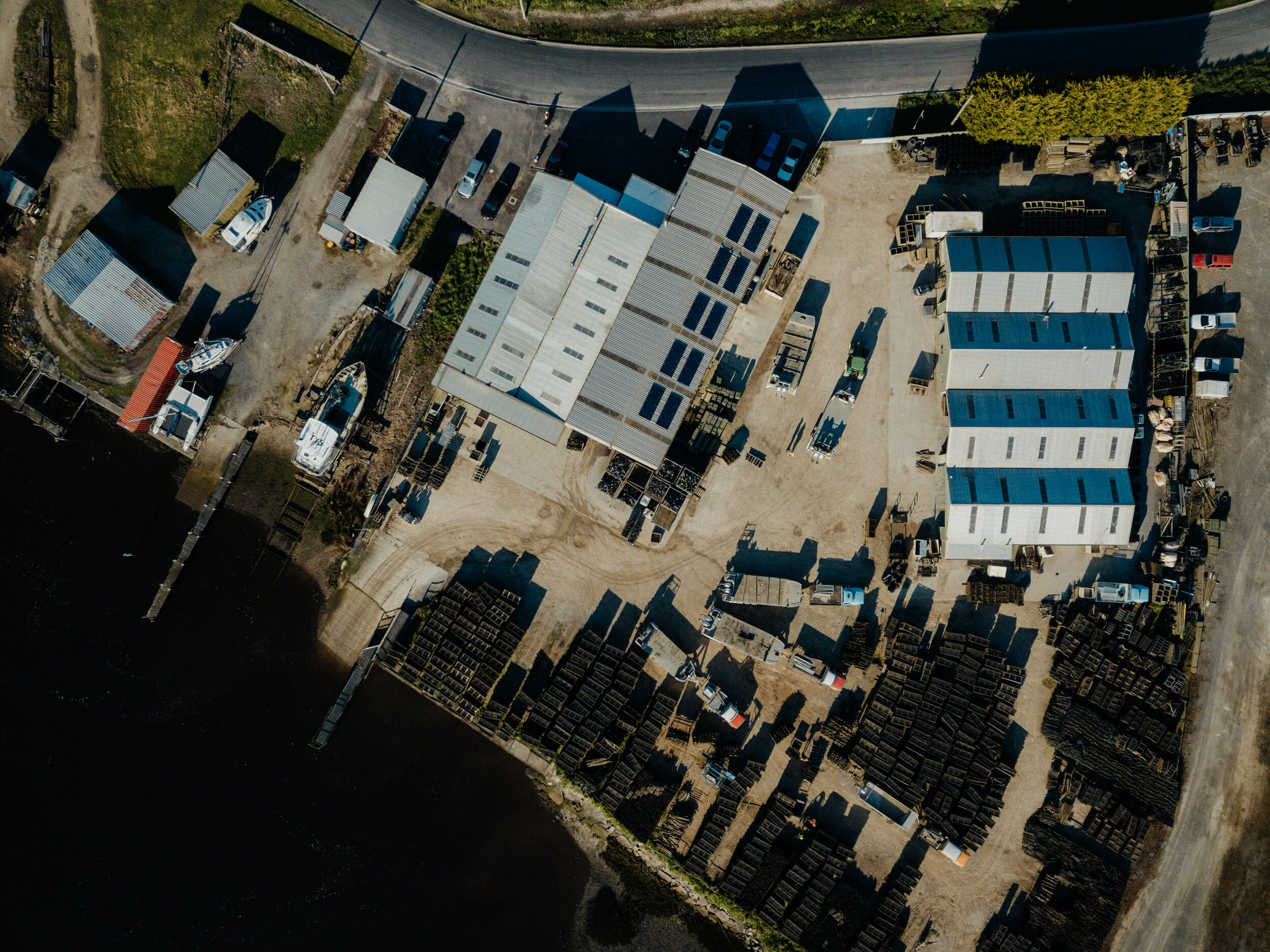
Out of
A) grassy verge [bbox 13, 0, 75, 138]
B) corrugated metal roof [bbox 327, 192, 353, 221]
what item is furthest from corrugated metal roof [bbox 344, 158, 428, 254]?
grassy verge [bbox 13, 0, 75, 138]

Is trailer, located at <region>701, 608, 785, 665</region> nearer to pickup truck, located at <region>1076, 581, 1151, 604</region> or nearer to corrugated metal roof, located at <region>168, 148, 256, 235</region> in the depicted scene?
pickup truck, located at <region>1076, 581, 1151, 604</region>

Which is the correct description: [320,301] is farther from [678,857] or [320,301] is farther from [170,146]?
[678,857]

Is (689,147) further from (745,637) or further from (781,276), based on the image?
(745,637)

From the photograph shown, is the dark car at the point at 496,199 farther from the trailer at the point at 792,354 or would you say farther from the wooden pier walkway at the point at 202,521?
the wooden pier walkway at the point at 202,521

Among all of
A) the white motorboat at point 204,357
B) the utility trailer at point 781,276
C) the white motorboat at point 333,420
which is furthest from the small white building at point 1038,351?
the white motorboat at point 204,357

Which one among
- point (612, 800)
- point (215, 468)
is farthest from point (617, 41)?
point (612, 800)

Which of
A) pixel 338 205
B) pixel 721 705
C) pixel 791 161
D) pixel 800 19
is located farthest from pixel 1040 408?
Result: pixel 338 205
